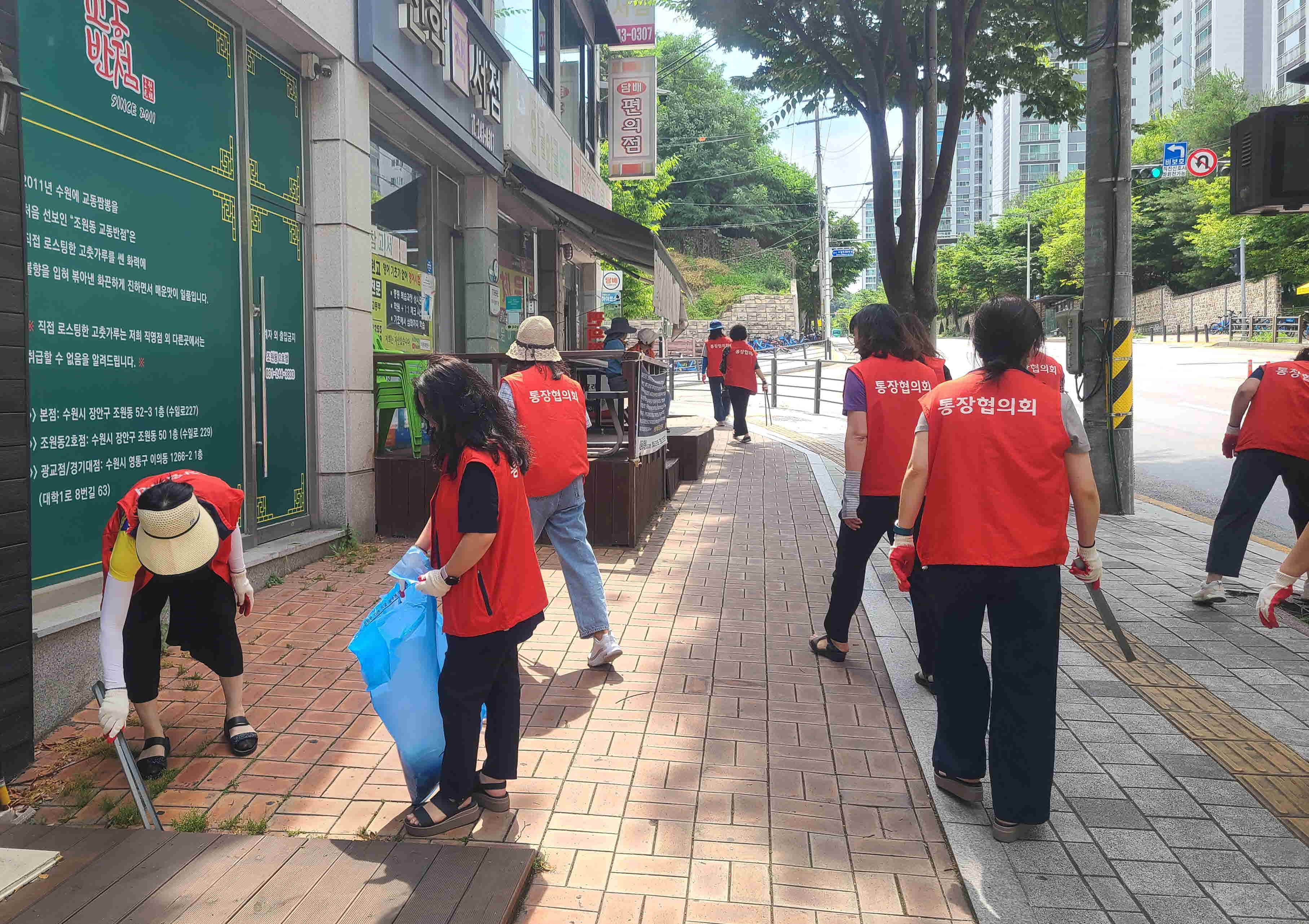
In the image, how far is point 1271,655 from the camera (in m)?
5.09

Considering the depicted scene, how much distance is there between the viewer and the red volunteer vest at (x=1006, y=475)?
3166 millimetres

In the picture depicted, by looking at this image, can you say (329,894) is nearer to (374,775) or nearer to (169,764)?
(374,775)

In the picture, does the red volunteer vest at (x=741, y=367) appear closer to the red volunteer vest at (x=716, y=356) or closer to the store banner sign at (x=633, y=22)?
the red volunteer vest at (x=716, y=356)

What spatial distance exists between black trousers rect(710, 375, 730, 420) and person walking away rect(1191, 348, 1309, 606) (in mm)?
10901

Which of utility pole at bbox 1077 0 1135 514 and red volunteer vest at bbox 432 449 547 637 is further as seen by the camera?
utility pole at bbox 1077 0 1135 514

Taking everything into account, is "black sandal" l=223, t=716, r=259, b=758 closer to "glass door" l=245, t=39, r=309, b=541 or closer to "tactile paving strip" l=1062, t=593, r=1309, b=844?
"glass door" l=245, t=39, r=309, b=541

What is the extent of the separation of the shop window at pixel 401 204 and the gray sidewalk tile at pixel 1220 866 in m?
7.20

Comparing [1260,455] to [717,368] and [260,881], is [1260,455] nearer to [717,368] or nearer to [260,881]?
[260,881]

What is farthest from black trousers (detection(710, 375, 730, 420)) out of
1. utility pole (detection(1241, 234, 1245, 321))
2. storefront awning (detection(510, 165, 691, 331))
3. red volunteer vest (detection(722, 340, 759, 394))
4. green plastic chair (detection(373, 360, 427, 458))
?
utility pole (detection(1241, 234, 1245, 321))

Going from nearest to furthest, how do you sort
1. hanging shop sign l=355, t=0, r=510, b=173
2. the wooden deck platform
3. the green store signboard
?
the wooden deck platform, the green store signboard, hanging shop sign l=355, t=0, r=510, b=173

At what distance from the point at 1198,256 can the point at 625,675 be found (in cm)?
5910

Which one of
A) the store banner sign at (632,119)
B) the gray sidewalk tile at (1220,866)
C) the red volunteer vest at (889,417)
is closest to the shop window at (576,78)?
the store banner sign at (632,119)

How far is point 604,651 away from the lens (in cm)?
481

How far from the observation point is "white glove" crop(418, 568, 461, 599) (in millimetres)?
3000
